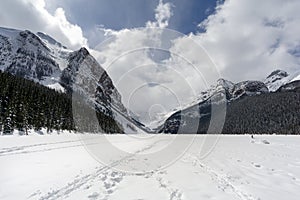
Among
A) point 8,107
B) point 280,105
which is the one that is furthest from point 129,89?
point 280,105

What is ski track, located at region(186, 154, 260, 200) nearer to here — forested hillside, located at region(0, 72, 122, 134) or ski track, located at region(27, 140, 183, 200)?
ski track, located at region(27, 140, 183, 200)

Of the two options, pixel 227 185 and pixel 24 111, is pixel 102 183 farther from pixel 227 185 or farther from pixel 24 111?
pixel 24 111

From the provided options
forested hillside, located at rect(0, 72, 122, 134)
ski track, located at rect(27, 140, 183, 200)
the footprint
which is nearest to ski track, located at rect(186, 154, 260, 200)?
ski track, located at rect(27, 140, 183, 200)

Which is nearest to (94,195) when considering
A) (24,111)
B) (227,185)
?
(227,185)

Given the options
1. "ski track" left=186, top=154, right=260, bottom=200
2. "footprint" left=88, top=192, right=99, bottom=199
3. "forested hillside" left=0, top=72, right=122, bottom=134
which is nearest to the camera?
"footprint" left=88, top=192, right=99, bottom=199

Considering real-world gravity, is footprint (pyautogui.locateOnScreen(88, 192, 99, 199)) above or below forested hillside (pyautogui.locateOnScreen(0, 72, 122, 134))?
below

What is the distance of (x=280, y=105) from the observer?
7303 inches

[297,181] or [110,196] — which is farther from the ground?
[110,196]

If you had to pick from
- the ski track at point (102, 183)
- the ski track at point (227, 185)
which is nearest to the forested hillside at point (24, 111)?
the ski track at point (102, 183)

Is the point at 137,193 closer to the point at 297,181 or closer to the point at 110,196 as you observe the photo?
the point at 110,196

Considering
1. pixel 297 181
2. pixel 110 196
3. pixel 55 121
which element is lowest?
pixel 297 181

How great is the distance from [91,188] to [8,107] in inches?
1740

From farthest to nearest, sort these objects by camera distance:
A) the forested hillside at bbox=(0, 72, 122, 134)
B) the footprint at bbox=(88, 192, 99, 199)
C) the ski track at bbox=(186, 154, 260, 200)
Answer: the forested hillside at bbox=(0, 72, 122, 134), the ski track at bbox=(186, 154, 260, 200), the footprint at bbox=(88, 192, 99, 199)

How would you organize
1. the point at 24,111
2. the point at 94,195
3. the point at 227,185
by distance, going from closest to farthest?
1. the point at 94,195
2. the point at 227,185
3. the point at 24,111
